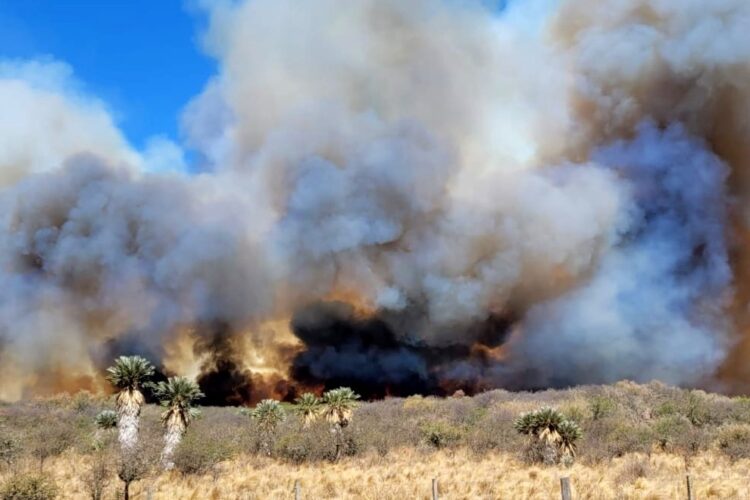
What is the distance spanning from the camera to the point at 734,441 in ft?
98.5

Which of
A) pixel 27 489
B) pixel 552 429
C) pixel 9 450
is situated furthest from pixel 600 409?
pixel 27 489

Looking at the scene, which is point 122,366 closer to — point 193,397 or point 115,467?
point 193,397

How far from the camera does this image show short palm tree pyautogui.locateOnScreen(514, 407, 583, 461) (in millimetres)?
26844

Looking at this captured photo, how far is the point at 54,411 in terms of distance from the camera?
51.5 m

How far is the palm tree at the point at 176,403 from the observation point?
28.4 meters

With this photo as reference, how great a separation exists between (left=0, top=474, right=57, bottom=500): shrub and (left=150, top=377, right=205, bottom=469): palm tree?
9701 mm

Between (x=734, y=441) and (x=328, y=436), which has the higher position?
(x=328, y=436)

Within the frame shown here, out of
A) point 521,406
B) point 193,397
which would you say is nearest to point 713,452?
point 521,406

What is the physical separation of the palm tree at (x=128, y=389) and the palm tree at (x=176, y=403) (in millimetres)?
795

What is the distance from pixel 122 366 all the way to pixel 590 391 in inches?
1743

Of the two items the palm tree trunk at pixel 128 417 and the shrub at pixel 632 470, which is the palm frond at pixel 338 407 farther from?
the shrub at pixel 632 470

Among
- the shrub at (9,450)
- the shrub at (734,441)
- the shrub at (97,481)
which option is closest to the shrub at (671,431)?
the shrub at (734,441)

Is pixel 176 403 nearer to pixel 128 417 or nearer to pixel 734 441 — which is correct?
pixel 128 417

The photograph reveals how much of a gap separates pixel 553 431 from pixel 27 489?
2078cm
